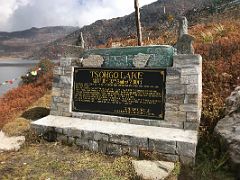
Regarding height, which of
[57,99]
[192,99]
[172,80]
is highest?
[172,80]

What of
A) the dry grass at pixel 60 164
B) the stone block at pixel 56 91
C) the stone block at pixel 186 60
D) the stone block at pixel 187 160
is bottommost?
the dry grass at pixel 60 164

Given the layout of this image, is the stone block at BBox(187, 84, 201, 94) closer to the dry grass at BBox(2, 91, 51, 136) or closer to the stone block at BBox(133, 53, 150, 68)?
the stone block at BBox(133, 53, 150, 68)

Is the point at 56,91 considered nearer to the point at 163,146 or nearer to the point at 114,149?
the point at 114,149

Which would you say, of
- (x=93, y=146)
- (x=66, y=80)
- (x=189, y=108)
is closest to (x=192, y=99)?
(x=189, y=108)

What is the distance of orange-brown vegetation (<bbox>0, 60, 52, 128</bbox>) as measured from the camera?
→ 42.8 ft

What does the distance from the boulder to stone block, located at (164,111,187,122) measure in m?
0.90

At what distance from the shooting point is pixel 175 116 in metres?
7.80

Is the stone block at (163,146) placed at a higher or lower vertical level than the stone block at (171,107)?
lower

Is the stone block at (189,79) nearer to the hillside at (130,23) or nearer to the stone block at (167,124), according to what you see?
the stone block at (167,124)

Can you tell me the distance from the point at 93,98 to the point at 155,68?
2207 mm

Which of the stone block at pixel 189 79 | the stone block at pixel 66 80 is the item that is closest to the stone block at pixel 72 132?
the stone block at pixel 66 80

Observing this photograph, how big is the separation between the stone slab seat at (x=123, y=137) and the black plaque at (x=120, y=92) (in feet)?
1.44

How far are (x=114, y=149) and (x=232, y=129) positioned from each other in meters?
2.90

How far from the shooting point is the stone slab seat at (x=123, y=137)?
6.98m
